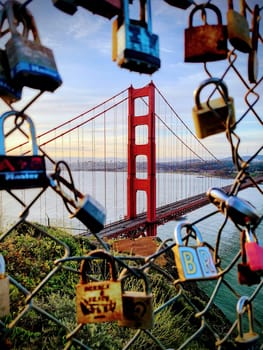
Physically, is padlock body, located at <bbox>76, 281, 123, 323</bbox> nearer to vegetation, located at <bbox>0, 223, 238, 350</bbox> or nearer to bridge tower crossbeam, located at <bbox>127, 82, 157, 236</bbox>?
vegetation, located at <bbox>0, 223, 238, 350</bbox>

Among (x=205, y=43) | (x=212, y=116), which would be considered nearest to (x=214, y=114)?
(x=212, y=116)

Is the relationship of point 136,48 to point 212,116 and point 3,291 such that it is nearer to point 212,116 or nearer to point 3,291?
point 212,116

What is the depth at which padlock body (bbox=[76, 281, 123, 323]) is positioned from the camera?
1.50 feet

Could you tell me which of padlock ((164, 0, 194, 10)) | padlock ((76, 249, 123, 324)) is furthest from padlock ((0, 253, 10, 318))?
padlock ((164, 0, 194, 10))

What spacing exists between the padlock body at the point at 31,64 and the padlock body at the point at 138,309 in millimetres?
326

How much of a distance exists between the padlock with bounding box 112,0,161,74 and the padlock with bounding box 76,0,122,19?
0.4 inches

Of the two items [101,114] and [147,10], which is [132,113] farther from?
[147,10]

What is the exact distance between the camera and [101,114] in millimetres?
11422

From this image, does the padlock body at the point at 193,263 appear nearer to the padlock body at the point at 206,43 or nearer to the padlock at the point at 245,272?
the padlock at the point at 245,272

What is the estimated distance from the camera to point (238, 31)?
49 cm

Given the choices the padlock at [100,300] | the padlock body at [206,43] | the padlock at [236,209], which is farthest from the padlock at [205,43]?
the padlock at [100,300]

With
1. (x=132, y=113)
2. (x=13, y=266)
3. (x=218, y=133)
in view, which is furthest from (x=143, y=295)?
(x=132, y=113)

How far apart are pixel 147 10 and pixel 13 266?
194 centimetres

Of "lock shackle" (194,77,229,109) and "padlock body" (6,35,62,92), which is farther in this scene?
"lock shackle" (194,77,229,109)
